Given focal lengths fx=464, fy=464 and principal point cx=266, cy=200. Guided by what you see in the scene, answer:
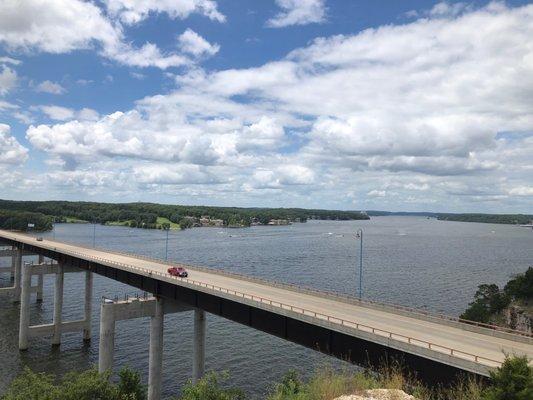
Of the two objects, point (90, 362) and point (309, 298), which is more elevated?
point (309, 298)

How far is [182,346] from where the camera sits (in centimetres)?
5494

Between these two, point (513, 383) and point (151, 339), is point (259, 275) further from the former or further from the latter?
point (513, 383)

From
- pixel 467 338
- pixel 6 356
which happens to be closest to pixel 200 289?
pixel 467 338

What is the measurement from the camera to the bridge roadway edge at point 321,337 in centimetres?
2236

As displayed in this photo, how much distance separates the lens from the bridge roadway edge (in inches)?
880

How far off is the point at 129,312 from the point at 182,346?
13283mm

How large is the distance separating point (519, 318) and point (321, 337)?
48.2m

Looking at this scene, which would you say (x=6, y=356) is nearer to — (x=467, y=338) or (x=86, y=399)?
(x=86, y=399)

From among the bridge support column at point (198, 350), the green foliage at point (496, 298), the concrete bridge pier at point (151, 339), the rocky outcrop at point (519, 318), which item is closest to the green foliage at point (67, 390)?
the concrete bridge pier at point (151, 339)

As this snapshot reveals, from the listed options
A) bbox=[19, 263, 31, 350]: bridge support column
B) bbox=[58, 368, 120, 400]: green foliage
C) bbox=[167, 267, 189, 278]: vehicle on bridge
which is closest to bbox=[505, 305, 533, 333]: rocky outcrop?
bbox=[167, 267, 189, 278]: vehicle on bridge

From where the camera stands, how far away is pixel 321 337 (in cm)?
2920

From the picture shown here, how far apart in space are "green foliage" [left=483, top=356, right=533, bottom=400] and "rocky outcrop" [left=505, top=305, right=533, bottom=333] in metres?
56.4

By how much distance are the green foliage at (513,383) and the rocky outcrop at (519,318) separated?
5636 centimetres

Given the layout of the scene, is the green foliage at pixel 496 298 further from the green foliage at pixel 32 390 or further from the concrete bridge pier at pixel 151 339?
the green foliage at pixel 32 390
